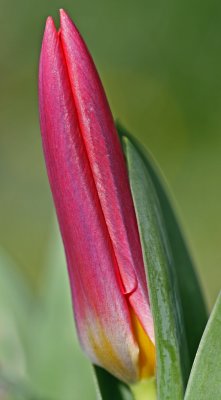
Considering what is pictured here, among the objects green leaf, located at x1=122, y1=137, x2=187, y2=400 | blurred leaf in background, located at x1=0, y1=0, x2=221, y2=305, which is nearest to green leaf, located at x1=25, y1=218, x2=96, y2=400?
green leaf, located at x1=122, y1=137, x2=187, y2=400

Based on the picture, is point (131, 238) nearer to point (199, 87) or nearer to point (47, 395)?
point (47, 395)

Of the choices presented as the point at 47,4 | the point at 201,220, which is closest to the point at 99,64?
the point at 47,4

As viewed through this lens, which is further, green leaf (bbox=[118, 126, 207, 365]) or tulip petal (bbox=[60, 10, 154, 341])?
green leaf (bbox=[118, 126, 207, 365])

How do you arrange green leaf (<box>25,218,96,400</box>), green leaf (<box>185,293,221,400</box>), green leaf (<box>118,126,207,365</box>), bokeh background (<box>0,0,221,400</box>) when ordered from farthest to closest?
bokeh background (<box>0,0,221,400</box>), green leaf (<box>25,218,96,400</box>), green leaf (<box>118,126,207,365</box>), green leaf (<box>185,293,221,400</box>)

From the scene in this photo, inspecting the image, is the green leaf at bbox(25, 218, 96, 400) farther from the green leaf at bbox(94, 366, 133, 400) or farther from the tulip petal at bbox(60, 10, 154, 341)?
the tulip petal at bbox(60, 10, 154, 341)

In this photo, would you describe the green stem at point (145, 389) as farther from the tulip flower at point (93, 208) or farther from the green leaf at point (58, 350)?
the green leaf at point (58, 350)

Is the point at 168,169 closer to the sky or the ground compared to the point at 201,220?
closer to the sky

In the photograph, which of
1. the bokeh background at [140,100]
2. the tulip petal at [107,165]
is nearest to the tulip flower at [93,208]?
the tulip petal at [107,165]
